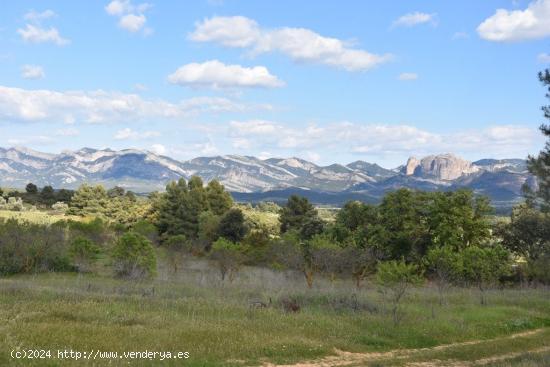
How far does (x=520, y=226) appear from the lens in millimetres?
58125

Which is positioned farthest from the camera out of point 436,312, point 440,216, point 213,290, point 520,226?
point 520,226

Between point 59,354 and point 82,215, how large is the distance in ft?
297

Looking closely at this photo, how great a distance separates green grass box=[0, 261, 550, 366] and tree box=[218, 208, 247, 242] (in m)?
43.3

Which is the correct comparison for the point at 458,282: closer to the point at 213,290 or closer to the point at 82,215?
the point at 213,290

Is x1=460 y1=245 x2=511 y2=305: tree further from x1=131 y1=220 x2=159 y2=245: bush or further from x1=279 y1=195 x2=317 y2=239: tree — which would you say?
x1=131 y1=220 x2=159 y2=245: bush

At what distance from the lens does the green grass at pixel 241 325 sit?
1623cm

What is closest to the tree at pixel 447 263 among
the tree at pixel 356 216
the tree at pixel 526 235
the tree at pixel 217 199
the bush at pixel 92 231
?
the tree at pixel 356 216

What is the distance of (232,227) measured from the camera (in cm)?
7594

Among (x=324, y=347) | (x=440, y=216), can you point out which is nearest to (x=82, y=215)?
(x=440, y=216)

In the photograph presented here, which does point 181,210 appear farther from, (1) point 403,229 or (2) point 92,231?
(1) point 403,229

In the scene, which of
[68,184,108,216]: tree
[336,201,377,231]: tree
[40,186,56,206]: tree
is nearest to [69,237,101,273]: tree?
[336,201,377,231]: tree

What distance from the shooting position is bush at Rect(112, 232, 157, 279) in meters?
43.7

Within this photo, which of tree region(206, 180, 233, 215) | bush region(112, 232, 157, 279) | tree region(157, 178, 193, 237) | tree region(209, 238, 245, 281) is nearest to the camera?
bush region(112, 232, 157, 279)

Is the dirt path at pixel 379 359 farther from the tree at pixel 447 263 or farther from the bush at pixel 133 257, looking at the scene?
the bush at pixel 133 257
